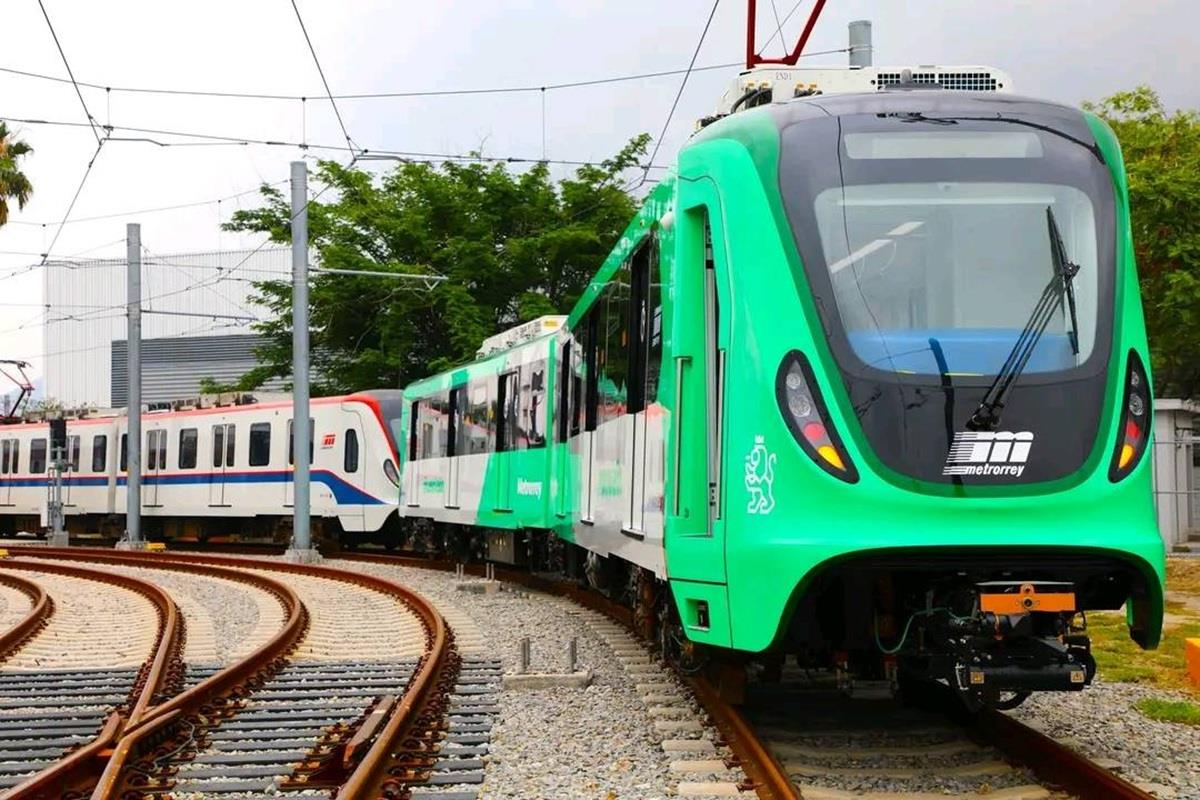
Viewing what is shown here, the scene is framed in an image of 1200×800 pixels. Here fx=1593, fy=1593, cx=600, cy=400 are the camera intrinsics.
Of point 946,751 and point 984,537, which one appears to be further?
point 946,751

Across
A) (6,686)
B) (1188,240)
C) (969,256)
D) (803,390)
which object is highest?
(1188,240)

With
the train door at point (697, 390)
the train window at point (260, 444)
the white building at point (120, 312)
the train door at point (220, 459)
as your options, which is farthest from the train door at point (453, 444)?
the white building at point (120, 312)

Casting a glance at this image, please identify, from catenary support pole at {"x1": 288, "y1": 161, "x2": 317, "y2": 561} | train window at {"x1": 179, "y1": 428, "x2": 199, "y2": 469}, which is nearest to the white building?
train window at {"x1": 179, "y1": 428, "x2": 199, "y2": 469}

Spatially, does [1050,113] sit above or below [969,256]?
above

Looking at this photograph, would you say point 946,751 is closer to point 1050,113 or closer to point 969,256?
point 969,256

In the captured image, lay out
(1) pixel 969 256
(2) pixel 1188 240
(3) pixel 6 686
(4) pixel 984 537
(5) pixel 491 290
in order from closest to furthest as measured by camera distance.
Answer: (4) pixel 984 537 → (1) pixel 969 256 → (3) pixel 6 686 → (2) pixel 1188 240 → (5) pixel 491 290

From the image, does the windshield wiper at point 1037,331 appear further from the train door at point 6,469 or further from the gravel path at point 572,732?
the train door at point 6,469

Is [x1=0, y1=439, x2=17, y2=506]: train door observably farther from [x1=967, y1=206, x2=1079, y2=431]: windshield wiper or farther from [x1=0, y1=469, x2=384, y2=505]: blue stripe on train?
[x1=967, y1=206, x2=1079, y2=431]: windshield wiper

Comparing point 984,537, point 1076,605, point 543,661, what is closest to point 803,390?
point 984,537

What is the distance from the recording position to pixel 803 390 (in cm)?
669

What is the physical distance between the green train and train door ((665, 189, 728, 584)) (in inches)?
0.6

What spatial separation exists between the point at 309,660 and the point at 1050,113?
7.19 meters

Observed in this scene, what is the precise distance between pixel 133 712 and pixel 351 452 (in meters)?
18.5

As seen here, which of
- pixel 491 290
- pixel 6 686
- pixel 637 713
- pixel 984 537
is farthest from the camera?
pixel 491 290
